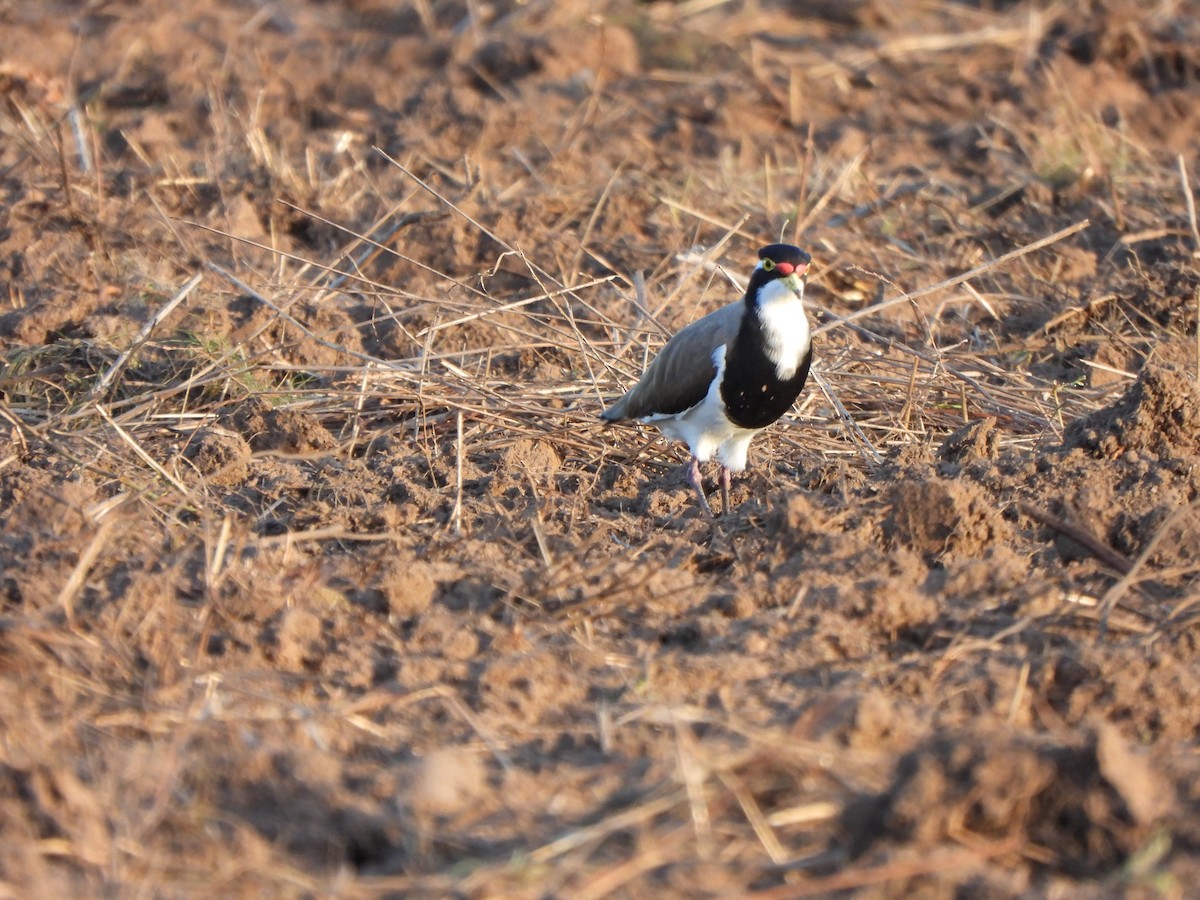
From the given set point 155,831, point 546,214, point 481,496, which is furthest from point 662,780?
point 546,214

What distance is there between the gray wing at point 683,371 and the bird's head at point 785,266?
200 mm

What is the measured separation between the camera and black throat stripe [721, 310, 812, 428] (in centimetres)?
556

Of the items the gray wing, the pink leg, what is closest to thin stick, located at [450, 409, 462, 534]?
the gray wing

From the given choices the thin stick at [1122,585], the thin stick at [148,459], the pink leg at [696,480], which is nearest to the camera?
the thin stick at [1122,585]

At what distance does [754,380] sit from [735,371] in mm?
81

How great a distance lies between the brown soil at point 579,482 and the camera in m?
3.46

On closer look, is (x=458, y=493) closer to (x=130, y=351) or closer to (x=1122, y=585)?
(x=130, y=351)

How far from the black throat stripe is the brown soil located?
43 cm

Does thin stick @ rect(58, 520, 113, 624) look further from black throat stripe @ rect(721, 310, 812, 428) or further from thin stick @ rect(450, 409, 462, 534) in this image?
black throat stripe @ rect(721, 310, 812, 428)

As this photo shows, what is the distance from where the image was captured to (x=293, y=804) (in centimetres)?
358

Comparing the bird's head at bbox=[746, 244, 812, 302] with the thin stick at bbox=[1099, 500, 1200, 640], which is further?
the bird's head at bbox=[746, 244, 812, 302]

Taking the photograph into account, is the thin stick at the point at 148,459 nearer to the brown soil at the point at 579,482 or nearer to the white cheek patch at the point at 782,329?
the brown soil at the point at 579,482

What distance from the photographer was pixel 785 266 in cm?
553

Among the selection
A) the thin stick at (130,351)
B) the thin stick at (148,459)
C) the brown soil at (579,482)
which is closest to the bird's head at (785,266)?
the brown soil at (579,482)
